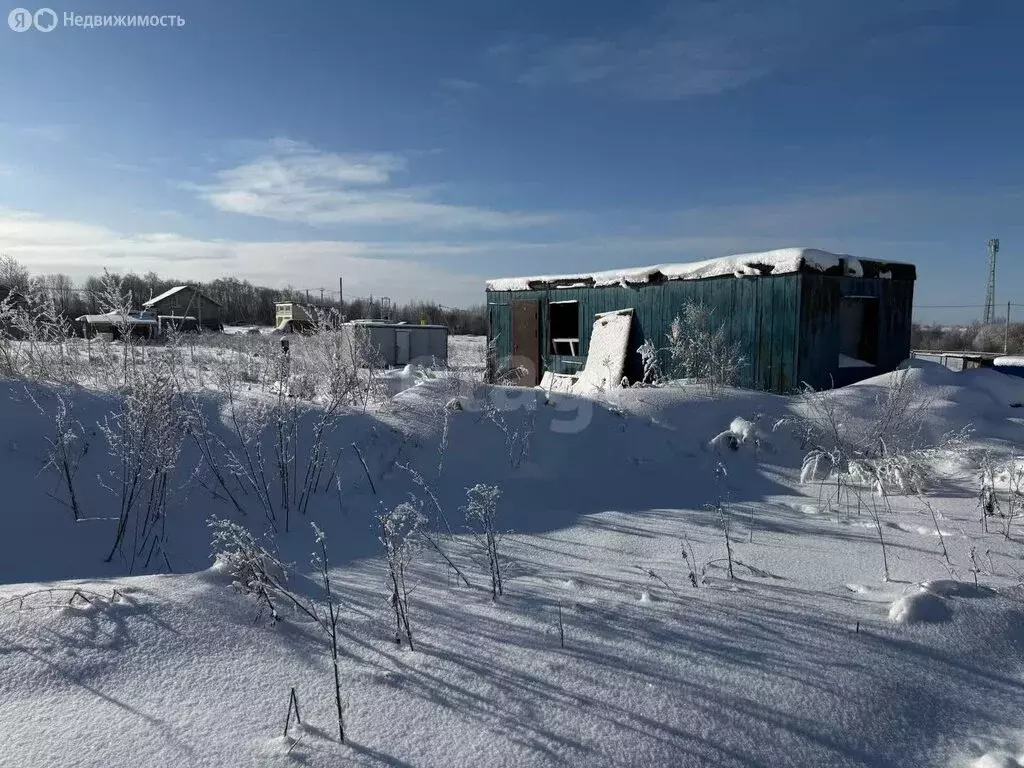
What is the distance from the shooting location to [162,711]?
2.03 m

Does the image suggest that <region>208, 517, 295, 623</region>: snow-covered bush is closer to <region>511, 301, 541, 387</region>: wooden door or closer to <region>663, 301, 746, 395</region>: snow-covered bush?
<region>663, 301, 746, 395</region>: snow-covered bush

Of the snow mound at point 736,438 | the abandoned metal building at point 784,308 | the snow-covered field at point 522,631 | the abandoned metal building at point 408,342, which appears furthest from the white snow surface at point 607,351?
the abandoned metal building at point 408,342

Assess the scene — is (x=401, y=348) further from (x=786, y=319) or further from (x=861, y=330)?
(x=861, y=330)

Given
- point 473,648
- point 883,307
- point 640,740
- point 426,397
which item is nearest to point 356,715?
point 473,648

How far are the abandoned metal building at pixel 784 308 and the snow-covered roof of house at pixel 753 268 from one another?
0.02 m

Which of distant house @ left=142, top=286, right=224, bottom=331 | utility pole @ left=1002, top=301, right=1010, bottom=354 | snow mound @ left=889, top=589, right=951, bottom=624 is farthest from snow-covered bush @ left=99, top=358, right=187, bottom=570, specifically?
distant house @ left=142, top=286, right=224, bottom=331

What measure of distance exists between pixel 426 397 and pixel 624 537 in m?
3.59

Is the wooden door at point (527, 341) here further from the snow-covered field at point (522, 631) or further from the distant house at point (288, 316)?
the distant house at point (288, 316)

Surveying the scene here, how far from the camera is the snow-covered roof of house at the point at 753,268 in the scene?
9055 millimetres

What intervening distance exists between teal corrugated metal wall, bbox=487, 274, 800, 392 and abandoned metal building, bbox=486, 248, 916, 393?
2 centimetres

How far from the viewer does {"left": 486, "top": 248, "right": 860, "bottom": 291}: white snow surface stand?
29.7 ft

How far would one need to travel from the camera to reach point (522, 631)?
8.52 feet

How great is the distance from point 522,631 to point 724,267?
8.65m

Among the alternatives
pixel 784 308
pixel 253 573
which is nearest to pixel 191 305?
pixel 784 308
